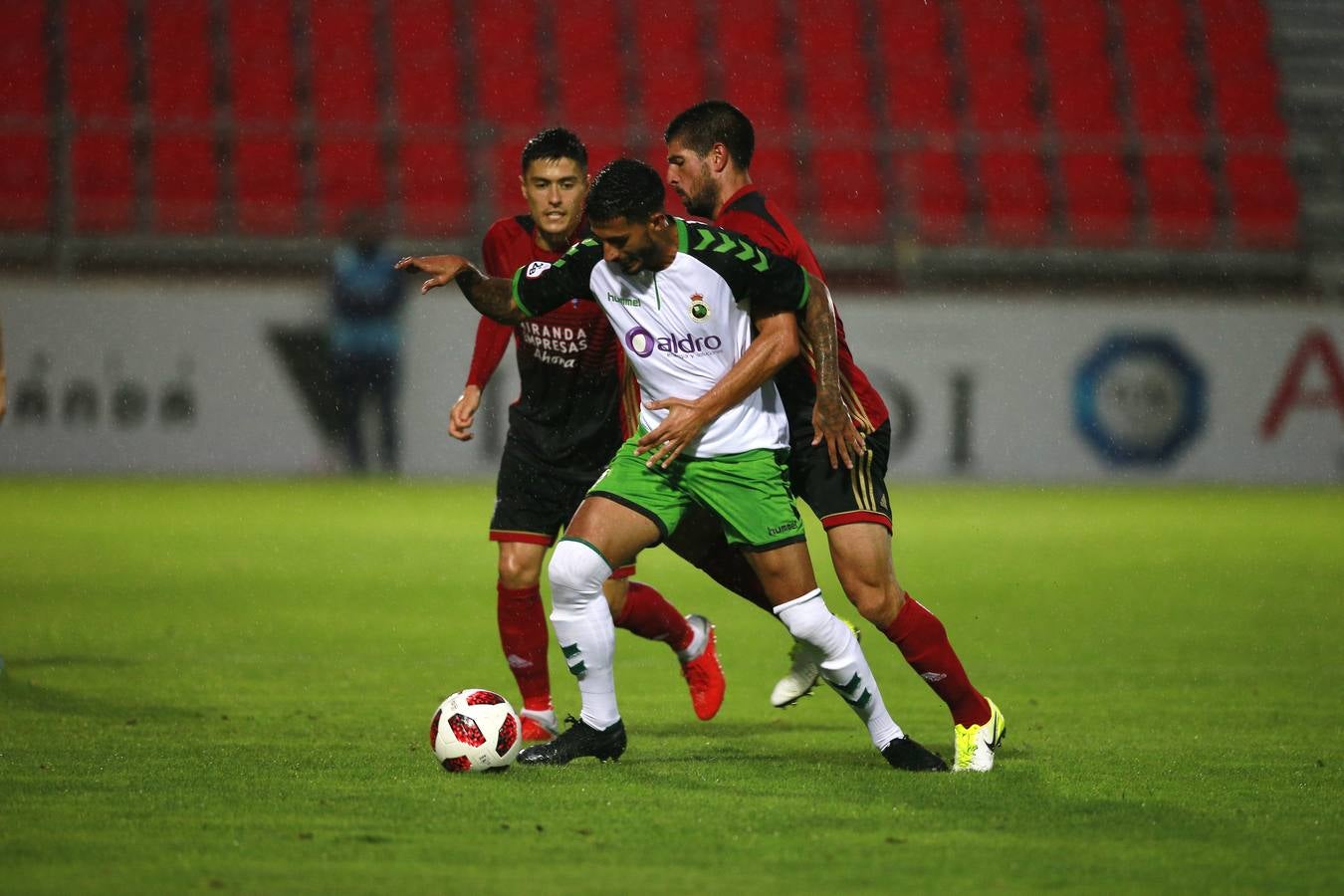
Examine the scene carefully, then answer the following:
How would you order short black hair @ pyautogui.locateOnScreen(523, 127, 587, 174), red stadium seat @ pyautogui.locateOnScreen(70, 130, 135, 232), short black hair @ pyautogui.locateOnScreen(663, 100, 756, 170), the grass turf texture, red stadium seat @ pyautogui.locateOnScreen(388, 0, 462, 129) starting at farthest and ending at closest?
1. red stadium seat @ pyautogui.locateOnScreen(388, 0, 462, 129)
2. red stadium seat @ pyautogui.locateOnScreen(70, 130, 135, 232)
3. short black hair @ pyautogui.locateOnScreen(523, 127, 587, 174)
4. short black hair @ pyautogui.locateOnScreen(663, 100, 756, 170)
5. the grass turf texture

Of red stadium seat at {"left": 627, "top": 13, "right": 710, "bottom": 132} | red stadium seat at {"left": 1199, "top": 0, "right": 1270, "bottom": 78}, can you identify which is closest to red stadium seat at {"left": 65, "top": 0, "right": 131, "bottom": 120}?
red stadium seat at {"left": 627, "top": 13, "right": 710, "bottom": 132}

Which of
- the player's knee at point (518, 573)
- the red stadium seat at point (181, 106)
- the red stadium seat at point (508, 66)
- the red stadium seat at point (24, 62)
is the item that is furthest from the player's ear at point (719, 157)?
the red stadium seat at point (24, 62)

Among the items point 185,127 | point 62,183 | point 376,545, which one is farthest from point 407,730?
point 185,127

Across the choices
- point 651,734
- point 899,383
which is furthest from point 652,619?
point 899,383

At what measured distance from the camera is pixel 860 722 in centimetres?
684

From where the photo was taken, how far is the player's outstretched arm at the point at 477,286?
19.4 ft

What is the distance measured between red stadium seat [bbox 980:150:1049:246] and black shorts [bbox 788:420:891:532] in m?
15.5

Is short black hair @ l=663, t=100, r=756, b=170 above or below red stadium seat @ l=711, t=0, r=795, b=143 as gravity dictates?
below

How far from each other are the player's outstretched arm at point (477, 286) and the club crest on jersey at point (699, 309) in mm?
602

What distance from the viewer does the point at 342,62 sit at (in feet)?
70.9

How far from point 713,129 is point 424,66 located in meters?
16.4

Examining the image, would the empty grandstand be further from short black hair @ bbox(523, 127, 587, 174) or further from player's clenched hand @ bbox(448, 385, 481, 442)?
short black hair @ bbox(523, 127, 587, 174)

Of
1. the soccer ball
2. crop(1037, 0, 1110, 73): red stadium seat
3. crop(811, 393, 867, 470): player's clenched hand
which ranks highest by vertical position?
crop(1037, 0, 1110, 73): red stadium seat

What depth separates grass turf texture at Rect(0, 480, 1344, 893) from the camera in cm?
438
